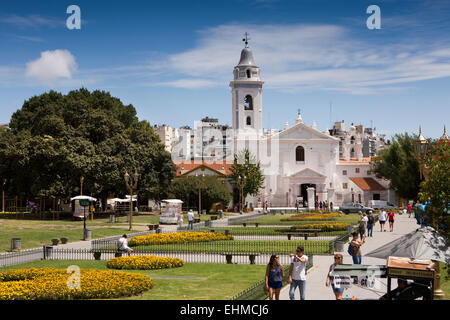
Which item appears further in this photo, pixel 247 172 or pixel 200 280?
pixel 247 172

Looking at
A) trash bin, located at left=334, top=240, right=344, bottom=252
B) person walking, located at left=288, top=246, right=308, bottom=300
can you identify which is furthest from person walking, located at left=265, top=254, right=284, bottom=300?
trash bin, located at left=334, top=240, right=344, bottom=252

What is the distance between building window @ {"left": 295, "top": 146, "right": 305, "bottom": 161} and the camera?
3147 inches

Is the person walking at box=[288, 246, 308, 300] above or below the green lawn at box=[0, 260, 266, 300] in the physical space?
above

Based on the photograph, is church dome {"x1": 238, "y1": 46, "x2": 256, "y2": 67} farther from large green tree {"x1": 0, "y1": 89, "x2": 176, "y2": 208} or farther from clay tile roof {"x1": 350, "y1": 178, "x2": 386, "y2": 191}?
large green tree {"x1": 0, "y1": 89, "x2": 176, "y2": 208}

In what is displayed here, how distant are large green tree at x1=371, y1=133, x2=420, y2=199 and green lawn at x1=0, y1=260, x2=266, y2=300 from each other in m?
50.4

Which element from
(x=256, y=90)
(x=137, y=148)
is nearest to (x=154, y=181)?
(x=137, y=148)

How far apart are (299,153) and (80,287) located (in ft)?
220

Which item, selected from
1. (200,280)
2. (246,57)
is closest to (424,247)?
(200,280)

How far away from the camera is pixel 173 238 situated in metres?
29.7

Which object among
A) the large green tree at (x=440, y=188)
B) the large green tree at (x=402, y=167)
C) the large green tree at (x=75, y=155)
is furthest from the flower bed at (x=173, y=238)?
the large green tree at (x=402, y=167)

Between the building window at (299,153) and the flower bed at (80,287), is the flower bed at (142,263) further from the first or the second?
the building window at (299,153)

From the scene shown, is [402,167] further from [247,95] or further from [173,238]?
[173,238]

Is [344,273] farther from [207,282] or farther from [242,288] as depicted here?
[207,282]
